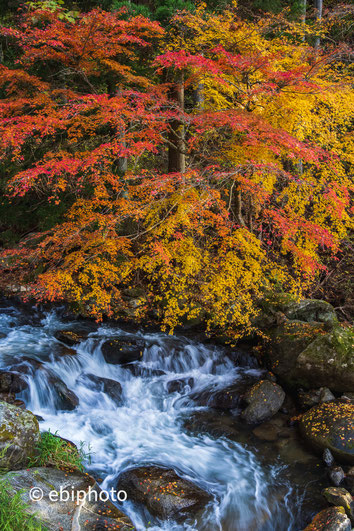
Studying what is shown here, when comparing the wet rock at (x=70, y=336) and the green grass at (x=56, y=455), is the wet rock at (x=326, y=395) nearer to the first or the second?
the green grass at (x=56, y=455)

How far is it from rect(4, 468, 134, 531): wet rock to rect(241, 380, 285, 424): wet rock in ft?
11.0

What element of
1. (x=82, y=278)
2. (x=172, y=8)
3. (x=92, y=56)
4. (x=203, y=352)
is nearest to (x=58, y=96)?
(x=92, y=56)

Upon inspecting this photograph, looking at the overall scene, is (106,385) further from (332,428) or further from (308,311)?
(308,311)

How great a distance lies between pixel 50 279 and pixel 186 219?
3.10 metres

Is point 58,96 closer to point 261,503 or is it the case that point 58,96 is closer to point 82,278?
point 82,278

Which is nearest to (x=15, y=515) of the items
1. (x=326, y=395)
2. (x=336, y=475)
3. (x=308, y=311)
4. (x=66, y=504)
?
(x=66, y=504)

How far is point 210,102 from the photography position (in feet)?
32.2

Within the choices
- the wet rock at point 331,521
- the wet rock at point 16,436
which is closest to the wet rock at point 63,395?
the wet rock at point 16,436

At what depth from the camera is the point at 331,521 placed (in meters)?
4.74

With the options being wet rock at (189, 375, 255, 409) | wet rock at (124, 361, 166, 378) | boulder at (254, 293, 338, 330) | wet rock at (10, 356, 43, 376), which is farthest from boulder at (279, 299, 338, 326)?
wet rock at (10, 356, 43, 376)

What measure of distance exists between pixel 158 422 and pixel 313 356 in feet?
11.0

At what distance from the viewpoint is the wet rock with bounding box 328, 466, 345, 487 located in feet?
18.8

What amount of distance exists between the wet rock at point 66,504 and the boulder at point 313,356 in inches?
183

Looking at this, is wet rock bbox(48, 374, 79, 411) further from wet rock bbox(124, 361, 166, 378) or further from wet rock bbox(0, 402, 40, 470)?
wet rock bbox(0, 402, 40, 470)
